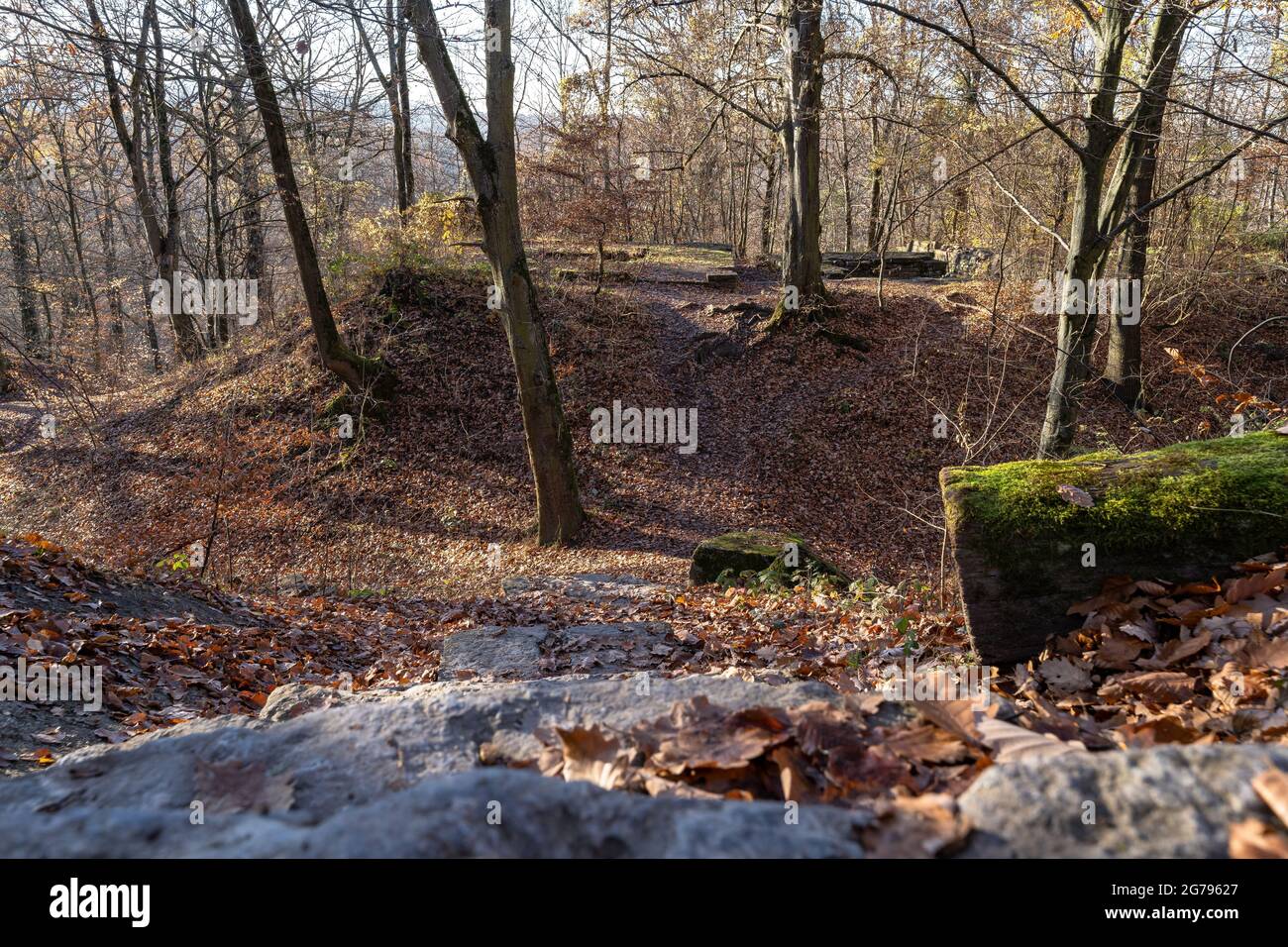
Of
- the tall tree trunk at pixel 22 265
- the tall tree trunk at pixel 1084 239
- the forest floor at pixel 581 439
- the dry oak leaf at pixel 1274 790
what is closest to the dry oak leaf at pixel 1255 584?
the dry oak leaf at pixel 1274 790

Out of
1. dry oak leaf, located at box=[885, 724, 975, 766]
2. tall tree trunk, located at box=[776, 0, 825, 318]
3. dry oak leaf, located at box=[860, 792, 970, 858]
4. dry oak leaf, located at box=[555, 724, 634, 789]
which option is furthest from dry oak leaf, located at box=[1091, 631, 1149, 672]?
tall tree trunk, located at box=[776, 0, 825, 318]

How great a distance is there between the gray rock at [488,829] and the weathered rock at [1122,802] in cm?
26

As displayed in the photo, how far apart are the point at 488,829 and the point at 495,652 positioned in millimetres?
4488

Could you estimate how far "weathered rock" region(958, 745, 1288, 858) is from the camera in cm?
143

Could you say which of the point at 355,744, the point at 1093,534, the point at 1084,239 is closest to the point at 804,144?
the point at 1084,239

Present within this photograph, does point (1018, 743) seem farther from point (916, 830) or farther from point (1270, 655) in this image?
point (1270, 655)

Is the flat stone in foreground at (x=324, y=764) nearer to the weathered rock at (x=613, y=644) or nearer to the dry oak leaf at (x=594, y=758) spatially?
the dry oak leaf at (x=594, y=758)

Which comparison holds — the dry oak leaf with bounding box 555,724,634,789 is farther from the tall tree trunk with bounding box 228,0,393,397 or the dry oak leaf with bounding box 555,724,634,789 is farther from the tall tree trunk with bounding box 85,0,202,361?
the tall tree trunk with bounding box 85,0,202,361

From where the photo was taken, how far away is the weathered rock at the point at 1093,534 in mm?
→ 3420

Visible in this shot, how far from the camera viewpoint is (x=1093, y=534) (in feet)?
11.6

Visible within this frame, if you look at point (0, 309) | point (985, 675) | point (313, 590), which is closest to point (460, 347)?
point (313, 590)

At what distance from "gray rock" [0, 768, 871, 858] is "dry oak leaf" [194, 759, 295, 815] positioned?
5.8 inches
